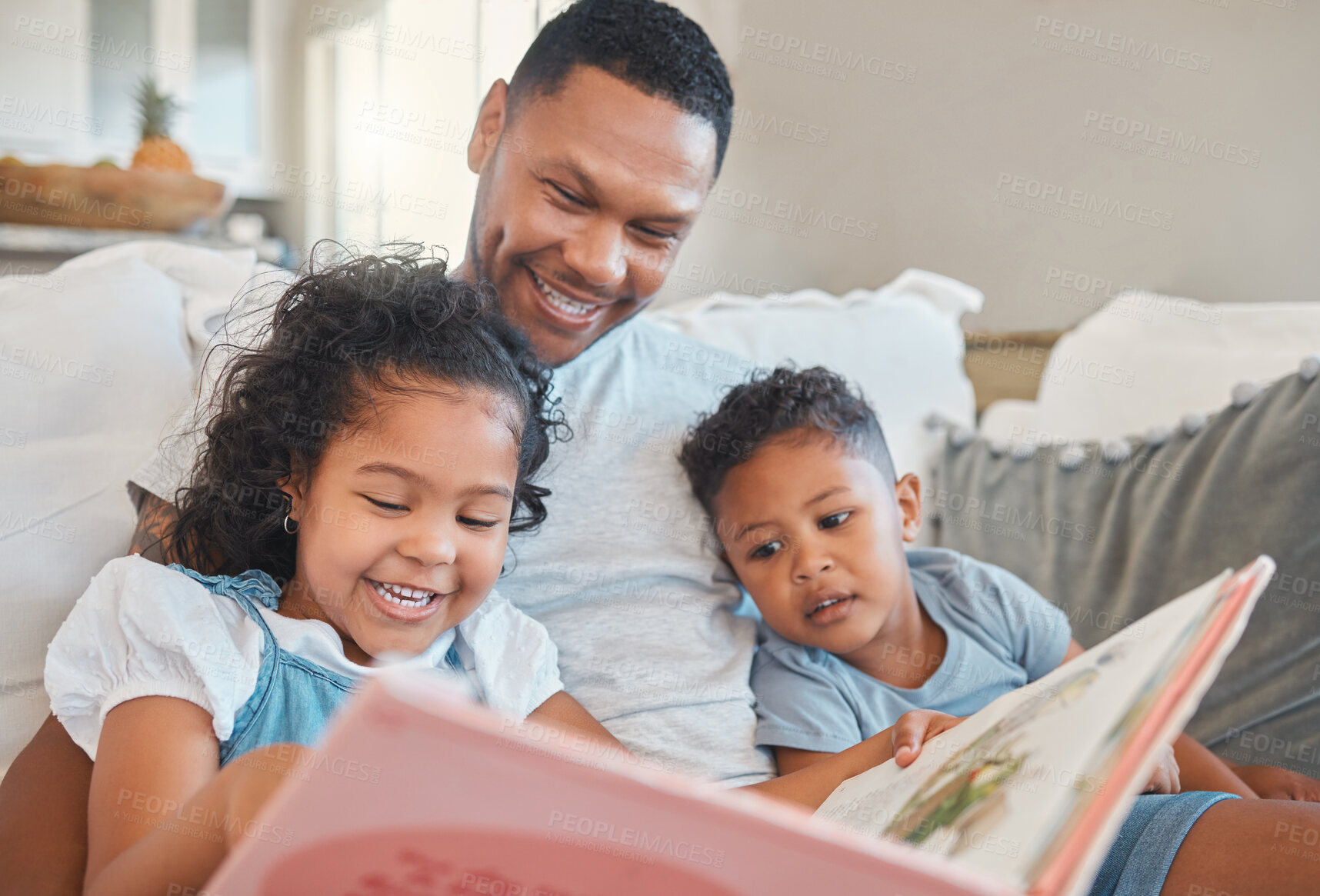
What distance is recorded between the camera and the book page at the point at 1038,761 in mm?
455

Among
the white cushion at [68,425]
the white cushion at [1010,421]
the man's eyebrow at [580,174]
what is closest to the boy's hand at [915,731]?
the man's eyebrow at [580,174]

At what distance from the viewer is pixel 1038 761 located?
534 mm

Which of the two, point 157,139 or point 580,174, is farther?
point 157,139

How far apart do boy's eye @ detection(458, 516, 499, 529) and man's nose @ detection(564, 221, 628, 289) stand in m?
0.39

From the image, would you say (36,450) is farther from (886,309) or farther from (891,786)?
(886,309)

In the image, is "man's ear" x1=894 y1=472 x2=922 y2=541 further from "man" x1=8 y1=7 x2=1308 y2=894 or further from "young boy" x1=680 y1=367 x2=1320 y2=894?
"man" x1=8 y1=7 x2=1308 y2=894

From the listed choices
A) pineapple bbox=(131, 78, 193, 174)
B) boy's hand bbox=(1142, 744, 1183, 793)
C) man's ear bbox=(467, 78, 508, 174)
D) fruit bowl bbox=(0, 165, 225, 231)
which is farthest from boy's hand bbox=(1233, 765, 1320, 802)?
pineapple bbox=(131, 78, 193, 174)

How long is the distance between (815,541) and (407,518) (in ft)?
1.59

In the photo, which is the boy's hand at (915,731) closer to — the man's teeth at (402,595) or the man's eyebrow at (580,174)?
the man's teeth at (402,595)

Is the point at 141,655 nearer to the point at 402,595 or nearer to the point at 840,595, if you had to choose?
the point at 402,595

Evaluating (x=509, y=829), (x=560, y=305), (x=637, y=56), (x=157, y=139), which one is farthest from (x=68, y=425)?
(x=157, y=139)

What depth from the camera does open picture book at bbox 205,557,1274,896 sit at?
37cm

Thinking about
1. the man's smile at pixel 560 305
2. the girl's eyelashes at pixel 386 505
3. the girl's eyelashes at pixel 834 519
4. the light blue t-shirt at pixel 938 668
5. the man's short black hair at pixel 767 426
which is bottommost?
the light blue t-shirt at pixel 938 668

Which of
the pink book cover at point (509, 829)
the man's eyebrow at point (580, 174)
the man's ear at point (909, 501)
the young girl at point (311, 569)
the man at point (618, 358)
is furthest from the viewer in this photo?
the man's ear at point (909, 501)
